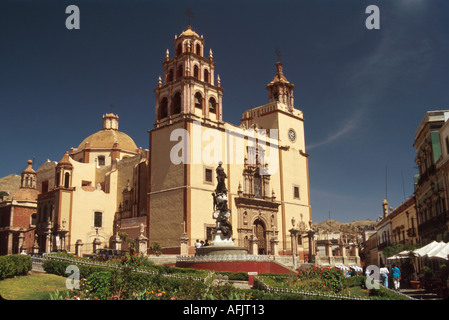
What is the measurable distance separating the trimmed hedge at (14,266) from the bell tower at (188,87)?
2037cm

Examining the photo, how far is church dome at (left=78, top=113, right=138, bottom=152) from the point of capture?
48.1m

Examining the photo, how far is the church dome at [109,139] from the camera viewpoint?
48.1 meters

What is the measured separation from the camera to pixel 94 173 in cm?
4441

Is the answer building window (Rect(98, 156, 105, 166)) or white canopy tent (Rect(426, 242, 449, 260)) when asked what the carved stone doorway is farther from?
white canopy tent (Rect(426, 242, 449, 260))

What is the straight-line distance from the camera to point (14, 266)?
14867 mm

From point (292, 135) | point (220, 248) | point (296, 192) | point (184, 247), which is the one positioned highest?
point (292, 135)

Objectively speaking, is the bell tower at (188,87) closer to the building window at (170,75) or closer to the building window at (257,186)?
the building window at (170,75)

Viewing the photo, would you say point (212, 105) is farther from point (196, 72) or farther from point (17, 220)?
point (17, 220)

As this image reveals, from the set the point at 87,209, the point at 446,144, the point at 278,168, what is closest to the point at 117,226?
the point at 87,209

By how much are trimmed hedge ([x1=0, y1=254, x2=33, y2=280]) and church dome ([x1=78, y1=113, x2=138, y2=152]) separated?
32.6 metres

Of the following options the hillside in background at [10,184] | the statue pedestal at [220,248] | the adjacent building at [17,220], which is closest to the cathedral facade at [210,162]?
the statue pedestal at [220,248]

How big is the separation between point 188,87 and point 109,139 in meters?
17.4

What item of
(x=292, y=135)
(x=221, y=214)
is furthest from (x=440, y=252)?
(x=292, y=135)

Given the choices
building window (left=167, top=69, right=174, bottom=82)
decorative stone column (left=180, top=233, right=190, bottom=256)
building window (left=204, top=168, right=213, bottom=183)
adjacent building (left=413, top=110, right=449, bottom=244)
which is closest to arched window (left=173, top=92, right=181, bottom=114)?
building window (left=167, top=69, right=174, bottom=82)
